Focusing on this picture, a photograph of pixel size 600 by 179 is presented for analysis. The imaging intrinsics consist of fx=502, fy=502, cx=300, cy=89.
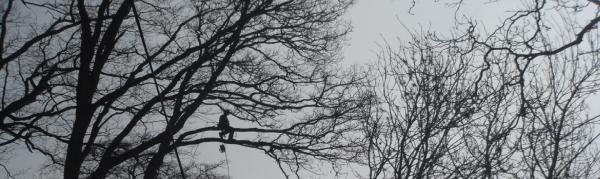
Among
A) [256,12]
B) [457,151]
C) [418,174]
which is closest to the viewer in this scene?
[418,174]

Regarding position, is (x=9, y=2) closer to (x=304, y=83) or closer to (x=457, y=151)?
(x=304, y=83)

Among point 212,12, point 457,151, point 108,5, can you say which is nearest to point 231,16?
point 212,12

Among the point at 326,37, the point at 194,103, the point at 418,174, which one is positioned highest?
the point at 326,37

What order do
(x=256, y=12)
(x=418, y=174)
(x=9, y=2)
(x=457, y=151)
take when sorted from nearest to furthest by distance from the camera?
1. (x=418, y=174)
2. (x=457, y=151)
3. (x=9, y=2)
4. (x=256, y=12)

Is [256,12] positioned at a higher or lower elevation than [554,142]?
higher

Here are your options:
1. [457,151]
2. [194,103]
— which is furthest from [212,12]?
[457,151]

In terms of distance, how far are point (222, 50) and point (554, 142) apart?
682 cm

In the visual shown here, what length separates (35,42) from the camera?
9.82 metres

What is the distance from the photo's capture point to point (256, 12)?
10.8m

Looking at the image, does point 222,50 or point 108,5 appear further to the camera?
point 222,50

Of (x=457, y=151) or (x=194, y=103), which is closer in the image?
(x=457, y=151)

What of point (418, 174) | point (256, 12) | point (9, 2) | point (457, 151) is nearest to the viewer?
point (418, 174)

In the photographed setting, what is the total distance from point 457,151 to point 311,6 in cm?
557

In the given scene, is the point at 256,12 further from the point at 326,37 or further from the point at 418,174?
the point at 418,174
